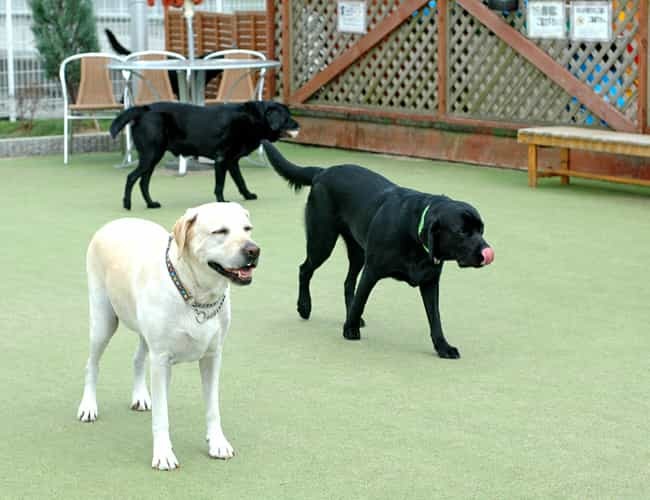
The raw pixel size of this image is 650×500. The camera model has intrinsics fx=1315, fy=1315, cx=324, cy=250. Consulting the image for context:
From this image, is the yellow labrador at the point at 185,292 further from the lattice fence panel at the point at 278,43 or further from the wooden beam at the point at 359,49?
the lattice fence panel at the point at 278,43

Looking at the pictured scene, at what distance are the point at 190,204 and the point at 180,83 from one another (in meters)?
2.43

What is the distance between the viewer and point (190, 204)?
9.23 m

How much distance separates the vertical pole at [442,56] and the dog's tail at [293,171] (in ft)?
18.3

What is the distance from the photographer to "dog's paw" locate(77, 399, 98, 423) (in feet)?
14.1

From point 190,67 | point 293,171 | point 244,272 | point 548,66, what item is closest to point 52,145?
point 190,67

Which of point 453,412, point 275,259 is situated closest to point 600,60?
point 275,259

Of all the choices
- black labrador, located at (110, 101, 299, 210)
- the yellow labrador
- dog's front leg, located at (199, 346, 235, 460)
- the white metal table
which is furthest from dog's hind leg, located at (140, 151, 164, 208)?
dog's front leg, located at (199, 346, 235, 460)

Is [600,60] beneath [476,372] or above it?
above

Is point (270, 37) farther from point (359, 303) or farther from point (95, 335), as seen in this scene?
point (95, 335)

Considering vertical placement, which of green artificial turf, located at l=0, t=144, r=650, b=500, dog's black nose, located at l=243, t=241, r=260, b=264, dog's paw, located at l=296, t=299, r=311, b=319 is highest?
dog's black nose, located at l=243, t=241, r=260, b=264

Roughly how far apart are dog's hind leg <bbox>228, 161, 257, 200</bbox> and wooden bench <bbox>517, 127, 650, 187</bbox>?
2.06m

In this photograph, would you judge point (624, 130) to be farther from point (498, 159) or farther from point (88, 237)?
point (88, 237)

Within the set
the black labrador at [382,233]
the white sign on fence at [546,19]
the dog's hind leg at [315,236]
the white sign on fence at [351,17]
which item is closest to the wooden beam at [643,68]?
the white sign on fence at [546,19]

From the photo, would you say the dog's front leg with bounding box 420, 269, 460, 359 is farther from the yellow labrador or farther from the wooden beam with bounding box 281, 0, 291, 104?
the wooden beam with bounding box 281, 0, 291, 104
